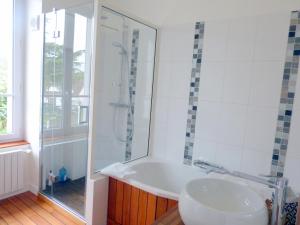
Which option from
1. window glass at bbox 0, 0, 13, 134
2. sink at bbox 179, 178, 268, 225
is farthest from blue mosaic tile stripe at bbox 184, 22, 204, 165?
window glass at bbox 0, 0, 13, 134

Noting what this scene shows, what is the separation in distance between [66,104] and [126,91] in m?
0.65

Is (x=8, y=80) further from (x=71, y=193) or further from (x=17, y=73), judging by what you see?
(x=71, y=193)

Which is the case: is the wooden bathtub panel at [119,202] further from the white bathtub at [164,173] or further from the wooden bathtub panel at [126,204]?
the white bathtub at [164,173]

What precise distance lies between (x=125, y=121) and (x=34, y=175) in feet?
4.06

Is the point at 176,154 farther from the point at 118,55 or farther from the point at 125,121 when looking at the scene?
the point at 118,55

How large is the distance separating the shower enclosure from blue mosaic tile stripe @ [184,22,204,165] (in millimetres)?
986

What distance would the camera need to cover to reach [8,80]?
2.70m

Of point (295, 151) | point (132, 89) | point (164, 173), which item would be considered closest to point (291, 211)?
point (295, 151)

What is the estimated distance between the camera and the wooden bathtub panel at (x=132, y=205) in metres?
1.82

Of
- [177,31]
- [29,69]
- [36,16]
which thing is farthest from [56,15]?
[177,31]

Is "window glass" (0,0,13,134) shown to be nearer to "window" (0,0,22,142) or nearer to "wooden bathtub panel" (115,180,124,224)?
"window" (0,0,22,142)

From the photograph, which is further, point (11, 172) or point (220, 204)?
point (11, 172)

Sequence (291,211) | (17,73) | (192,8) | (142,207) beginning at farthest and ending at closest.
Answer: (17,73)
(192,8)
(142,207)
(291,211)

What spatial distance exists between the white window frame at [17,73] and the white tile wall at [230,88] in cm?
163
